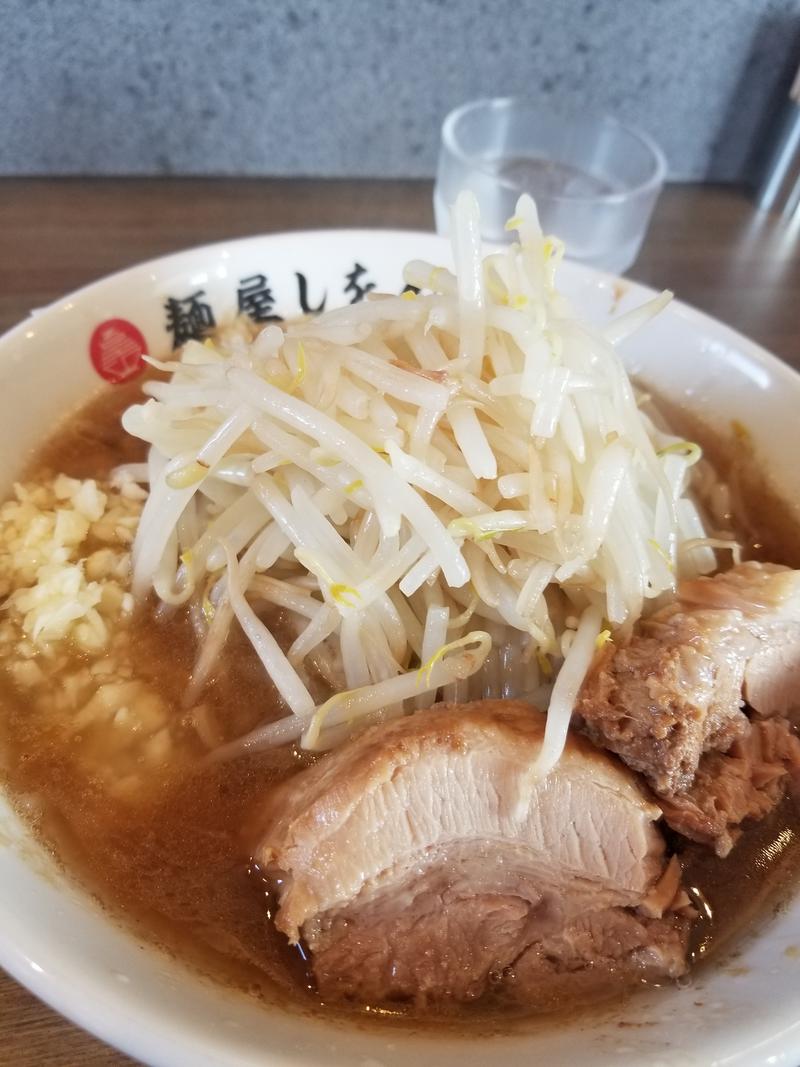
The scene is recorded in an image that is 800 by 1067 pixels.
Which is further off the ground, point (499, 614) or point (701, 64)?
point (701, 64)

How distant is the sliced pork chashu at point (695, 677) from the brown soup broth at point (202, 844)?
184 mm

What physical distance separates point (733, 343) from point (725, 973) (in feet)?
4.35

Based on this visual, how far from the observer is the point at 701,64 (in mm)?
2986

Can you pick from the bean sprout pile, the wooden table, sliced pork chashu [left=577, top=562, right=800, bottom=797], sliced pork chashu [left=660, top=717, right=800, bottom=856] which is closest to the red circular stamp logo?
the bean sprout pile

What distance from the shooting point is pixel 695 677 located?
1.10m

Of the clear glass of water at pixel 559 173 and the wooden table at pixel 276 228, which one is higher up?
the clear glass of water at pixel 559 173

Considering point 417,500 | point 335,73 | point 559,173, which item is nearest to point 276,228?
point 335,73

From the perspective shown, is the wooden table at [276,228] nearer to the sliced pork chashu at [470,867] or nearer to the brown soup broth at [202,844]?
the brown soup broth at [202,844]

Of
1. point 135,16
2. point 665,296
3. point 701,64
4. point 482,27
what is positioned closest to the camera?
point 665,296

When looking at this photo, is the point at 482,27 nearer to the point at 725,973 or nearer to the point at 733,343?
the point at 733,343

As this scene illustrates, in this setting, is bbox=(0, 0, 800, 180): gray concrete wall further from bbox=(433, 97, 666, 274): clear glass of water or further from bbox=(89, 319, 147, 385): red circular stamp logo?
bbox=(89, 319, 147, 385): red circular stamp logo

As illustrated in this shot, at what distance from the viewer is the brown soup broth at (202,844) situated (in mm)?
1052

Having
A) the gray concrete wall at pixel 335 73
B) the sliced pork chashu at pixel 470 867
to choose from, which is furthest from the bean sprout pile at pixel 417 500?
the gray concrete wall at pixel 335 73

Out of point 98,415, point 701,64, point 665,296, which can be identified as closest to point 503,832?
point 665,296
